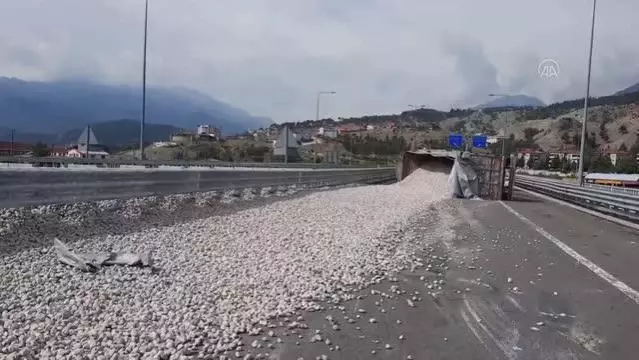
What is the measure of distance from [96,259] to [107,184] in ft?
14.7

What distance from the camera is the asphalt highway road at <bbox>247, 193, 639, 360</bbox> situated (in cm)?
538

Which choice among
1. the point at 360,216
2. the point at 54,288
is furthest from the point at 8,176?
the point at 360,216

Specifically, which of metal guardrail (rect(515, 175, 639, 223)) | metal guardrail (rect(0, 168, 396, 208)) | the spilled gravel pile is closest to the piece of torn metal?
the spilled gravel pile

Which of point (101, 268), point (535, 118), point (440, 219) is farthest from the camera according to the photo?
point (535, 118)

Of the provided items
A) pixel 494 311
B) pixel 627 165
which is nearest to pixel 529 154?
pixel 627 165

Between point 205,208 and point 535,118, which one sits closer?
point 205,208

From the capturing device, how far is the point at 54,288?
20.3ft

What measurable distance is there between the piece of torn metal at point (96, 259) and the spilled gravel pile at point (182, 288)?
13 centimetres

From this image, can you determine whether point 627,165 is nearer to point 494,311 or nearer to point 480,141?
point 480,141

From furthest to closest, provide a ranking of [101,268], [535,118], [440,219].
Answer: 1. [535,118]
2. [440,219]
3. [101,268]

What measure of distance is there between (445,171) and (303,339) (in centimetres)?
3629

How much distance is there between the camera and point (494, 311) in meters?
6.76

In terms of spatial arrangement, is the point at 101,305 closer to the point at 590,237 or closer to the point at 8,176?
the point at 8,176

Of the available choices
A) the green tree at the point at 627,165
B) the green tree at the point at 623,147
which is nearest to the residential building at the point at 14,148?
the green tree at the point at 627,165
